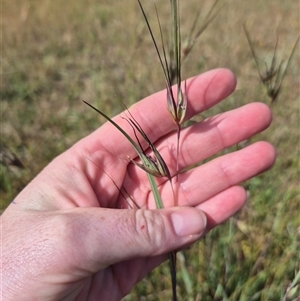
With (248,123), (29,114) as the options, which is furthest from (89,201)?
(29,114)

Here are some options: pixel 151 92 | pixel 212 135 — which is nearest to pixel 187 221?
pixel 212 135

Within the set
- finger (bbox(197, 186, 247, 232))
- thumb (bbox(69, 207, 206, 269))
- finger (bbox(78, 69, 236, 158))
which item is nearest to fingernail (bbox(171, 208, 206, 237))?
thumb (bbox(69, 207, 206, 269))

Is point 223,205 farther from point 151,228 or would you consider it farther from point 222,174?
point 151,228

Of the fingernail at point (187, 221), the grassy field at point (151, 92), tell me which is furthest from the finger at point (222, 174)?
Answer: the fingernail at point (187, 221)

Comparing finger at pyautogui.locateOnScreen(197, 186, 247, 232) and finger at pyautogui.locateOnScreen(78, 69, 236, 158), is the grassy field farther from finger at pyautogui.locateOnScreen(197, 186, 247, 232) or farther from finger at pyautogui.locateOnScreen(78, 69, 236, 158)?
finger at pyautogui.locateOnScreen(78, 69, 236, 158)

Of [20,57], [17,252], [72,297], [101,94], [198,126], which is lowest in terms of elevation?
[72,297]

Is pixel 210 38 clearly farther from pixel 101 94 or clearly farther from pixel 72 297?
pixel 72 297
